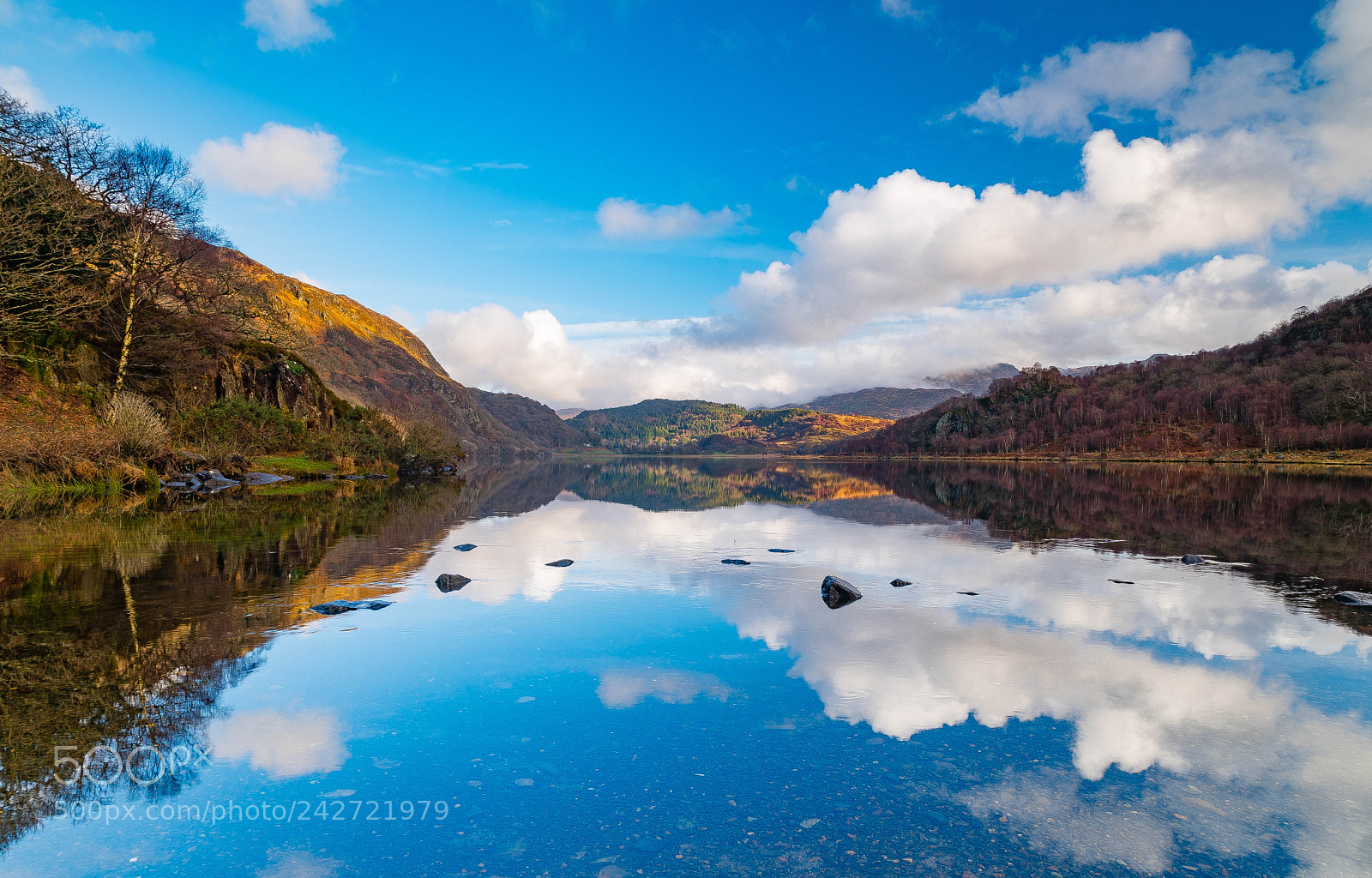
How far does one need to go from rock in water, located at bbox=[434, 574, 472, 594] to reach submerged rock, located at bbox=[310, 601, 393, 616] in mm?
1424

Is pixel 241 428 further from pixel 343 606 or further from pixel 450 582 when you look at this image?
pixel 343 606

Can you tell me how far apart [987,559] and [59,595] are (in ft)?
67.4

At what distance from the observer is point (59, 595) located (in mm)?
11148

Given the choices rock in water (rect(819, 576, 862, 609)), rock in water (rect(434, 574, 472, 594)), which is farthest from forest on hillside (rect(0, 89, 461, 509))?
rock in water (rect(819, 576, 862, 609))

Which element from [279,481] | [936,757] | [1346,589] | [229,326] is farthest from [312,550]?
[229,326]

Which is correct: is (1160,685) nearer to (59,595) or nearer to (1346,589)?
(1346,589)

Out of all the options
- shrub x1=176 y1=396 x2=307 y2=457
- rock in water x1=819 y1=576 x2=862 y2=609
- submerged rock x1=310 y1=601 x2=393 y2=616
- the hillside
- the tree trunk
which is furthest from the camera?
the hillside

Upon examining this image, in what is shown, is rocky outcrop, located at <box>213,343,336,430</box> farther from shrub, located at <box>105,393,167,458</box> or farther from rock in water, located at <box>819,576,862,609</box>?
rock in water, located at <box>819,576,862,609</box>

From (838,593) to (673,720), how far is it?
6.62 meters

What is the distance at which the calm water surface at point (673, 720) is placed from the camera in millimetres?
4684

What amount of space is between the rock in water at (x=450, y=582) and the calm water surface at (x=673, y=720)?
30 centimetres

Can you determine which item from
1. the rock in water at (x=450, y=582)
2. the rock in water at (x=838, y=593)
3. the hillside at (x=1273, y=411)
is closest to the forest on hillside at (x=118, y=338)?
the rock in water at (x=450, y=582)

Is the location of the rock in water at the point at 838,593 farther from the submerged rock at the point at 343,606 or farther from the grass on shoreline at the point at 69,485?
the grass on shoreline at the point at 69,485

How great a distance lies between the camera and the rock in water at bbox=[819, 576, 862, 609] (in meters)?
12.5
